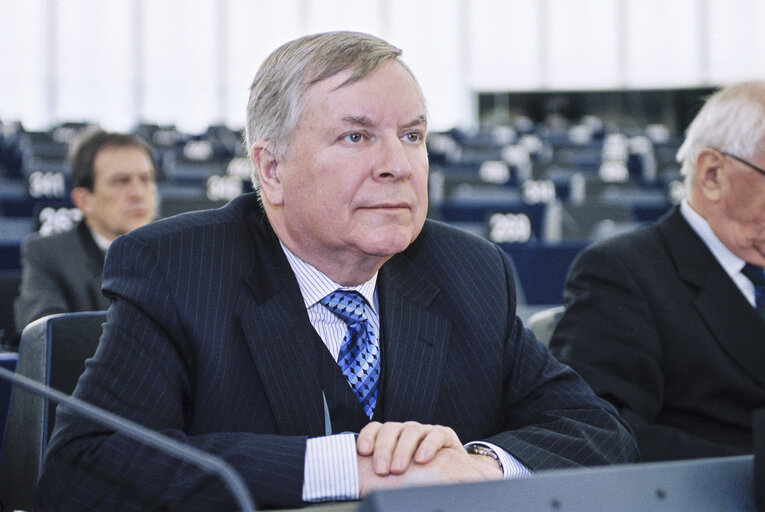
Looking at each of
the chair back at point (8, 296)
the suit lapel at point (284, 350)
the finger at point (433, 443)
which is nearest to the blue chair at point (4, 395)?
the suit lapel at point (284, 350)

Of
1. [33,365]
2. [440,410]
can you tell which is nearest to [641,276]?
[440,410]

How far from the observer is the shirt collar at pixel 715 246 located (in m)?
2.21

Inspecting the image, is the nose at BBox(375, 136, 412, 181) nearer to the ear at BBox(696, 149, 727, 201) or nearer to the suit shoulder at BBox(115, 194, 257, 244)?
the suit shoulder at BBox(115, 194, 257, 244)

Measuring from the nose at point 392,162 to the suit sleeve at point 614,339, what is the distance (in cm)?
81

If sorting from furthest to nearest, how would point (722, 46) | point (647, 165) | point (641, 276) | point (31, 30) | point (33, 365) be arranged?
1. point (722, 46)
2. point (31, 30)
3. point (647, 165)
4. point (641, 276)
5. point (33, 365)

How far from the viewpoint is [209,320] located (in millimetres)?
1507

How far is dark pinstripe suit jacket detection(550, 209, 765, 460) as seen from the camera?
2.08 meters

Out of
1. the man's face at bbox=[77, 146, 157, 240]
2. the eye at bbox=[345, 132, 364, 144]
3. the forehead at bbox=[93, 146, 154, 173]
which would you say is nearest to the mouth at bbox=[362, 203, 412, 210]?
the eye at bbox=[345, 132, 364, 144]

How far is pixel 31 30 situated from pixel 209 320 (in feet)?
45.5

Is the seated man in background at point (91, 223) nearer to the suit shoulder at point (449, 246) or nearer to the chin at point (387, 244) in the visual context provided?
the suit shoulder at point (449, 246)

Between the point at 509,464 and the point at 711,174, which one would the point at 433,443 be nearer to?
the point at 509,464

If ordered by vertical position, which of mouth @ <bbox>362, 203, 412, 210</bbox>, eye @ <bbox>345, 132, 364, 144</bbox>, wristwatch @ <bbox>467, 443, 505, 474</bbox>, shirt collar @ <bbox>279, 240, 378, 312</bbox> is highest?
eye @ <bbox>345, 132, 364, 144</bbox>

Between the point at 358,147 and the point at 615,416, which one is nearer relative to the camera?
the point at 358,147

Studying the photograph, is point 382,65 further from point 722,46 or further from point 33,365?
point 722,46
